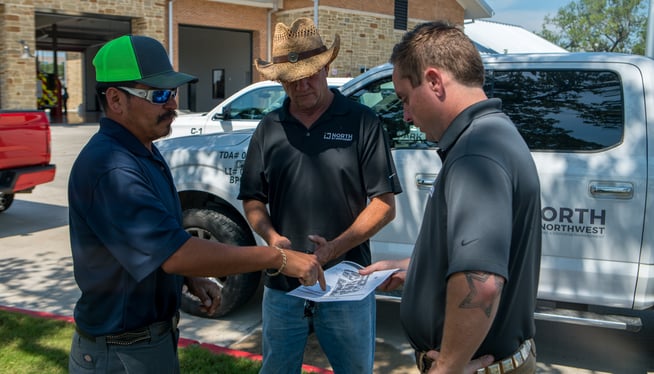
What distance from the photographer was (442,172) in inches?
65.2

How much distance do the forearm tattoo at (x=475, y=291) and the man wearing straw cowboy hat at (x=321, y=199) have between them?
122 centimetres

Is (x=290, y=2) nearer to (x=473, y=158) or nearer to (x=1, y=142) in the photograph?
(x=1, y=142)

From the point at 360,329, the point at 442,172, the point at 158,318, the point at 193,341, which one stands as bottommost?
the point at 193,341

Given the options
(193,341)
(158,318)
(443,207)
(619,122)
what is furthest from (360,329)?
(619,122)

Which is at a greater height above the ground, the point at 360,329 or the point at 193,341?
the point at 360,329

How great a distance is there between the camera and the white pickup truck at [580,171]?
3.83m

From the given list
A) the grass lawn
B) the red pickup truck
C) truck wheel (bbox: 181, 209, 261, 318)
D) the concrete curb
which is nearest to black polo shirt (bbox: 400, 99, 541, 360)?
the concrete curb

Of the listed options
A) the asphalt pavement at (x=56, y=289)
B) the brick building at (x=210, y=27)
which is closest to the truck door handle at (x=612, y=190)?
the asphalt pavement at (x=56, y=289)

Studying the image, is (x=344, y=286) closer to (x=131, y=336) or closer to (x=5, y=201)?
(x=131, y=336)

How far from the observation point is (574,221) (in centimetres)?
392

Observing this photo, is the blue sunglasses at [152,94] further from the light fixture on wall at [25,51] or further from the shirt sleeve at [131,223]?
the light fixture on wall at [25,51]

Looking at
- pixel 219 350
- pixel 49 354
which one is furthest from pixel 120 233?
pixel 49 354

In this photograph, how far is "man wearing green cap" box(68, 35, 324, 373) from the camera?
1890 millimetres

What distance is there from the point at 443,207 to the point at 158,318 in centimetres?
107
